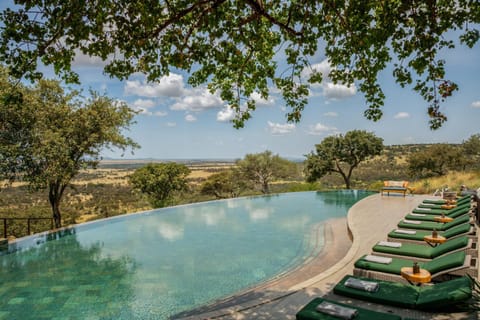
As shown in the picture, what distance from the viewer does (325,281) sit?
5.36 m

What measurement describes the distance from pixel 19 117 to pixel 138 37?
7.82m

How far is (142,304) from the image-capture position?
5734 millimetres

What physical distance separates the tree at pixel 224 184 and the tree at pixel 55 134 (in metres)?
13.2

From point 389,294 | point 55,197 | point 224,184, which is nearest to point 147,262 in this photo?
point 389,294

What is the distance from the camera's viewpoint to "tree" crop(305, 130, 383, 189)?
2391cm

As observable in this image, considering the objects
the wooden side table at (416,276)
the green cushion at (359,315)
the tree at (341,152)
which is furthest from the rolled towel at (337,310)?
the tree at (341,152)

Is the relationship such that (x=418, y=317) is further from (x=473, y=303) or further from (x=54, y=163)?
(x=54, y=163)

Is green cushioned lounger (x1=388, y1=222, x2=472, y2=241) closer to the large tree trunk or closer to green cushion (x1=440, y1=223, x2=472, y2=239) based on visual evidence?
green cushion (x1=440, y1=223, x2=472, y2=239)

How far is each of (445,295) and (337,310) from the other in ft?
4.16

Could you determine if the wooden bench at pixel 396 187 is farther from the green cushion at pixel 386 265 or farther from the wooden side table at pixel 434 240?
the green cushion at pixel 386 265

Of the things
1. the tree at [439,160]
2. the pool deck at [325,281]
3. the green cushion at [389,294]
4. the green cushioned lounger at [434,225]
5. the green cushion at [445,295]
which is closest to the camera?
the green cushion at [445,295]

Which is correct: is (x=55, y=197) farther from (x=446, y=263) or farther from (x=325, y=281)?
(x=446, y=263)

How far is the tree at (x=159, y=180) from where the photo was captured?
872 inches

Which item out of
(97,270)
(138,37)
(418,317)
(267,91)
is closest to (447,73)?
(267,91)
